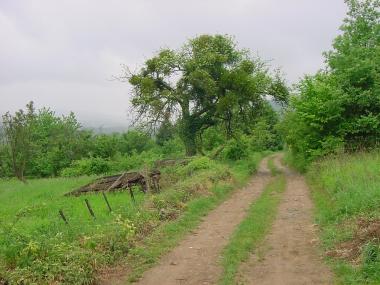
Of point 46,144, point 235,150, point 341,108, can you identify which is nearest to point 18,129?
point 235,150

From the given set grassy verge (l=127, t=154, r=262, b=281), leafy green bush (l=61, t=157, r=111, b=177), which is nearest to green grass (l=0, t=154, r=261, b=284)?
grassy verge (l=127, t=154, r=262, b=281)

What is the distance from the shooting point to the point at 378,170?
53.9ft

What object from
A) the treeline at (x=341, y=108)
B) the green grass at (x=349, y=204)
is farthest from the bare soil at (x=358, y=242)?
the treeline at (x=341, y=108)

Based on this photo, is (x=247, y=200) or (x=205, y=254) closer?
(x=205, y=254)

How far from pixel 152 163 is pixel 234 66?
10.1m

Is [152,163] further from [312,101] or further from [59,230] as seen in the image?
[59,230]

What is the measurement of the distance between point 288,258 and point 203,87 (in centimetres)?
2247

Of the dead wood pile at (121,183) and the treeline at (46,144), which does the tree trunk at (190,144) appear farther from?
the dead wood pile at (121,183)

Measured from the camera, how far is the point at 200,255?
33.3ft

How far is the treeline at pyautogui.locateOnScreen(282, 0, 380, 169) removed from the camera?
25.5m

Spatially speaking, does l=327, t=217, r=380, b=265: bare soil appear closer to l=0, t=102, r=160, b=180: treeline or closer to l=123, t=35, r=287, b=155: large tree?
l=123, t=35, r=287, b=155: large tree

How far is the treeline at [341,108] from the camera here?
25.5 metres

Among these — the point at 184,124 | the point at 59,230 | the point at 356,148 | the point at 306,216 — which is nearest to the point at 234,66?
the point at 184,124

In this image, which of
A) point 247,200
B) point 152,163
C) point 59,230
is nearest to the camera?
point 59,230
